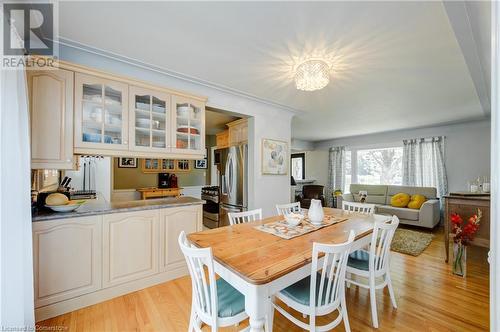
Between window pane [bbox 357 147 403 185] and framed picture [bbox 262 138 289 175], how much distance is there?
3.82 metres

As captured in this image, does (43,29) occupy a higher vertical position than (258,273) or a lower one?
higher

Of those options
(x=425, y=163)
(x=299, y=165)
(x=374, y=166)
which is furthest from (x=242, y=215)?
(x=299, y=165)

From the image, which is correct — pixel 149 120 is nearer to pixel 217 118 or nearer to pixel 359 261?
pixel 217 118

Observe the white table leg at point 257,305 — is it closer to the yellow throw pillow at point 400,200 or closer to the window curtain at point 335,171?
the yellow throw pillow at point 400,200

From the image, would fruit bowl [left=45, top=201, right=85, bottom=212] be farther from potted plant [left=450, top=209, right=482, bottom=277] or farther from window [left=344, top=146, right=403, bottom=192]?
window [left=344, top=146, right=403, bottom=192]

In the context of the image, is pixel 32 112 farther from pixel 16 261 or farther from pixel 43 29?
pixel 16 261

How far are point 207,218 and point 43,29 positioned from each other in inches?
136

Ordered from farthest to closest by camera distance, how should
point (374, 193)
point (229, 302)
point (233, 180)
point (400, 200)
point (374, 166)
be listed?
point (374, 166), point (374, 193), point (400, 200), point (233, 180), point (229, 302)

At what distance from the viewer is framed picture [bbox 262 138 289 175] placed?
3.31m

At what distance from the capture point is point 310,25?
1547 millimetres

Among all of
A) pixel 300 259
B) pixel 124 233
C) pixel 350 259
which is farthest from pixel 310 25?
pixel 124 233

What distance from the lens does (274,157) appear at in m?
3.43

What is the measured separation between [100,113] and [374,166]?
6482 millimetres

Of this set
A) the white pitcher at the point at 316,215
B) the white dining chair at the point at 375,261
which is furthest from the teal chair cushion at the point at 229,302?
the white dining chair at the point at 375,261
